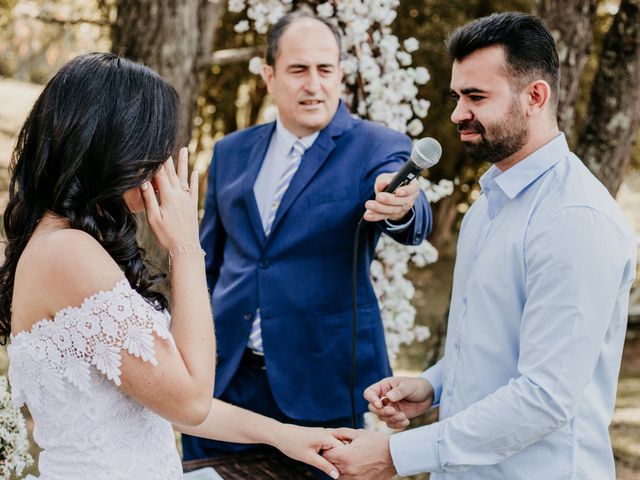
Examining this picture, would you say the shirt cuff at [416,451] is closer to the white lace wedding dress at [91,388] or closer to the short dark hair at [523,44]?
the white lace wedding dress at [91,388]

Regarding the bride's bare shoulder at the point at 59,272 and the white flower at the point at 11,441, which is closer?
the bride's bare shoulder at the point at 59,272

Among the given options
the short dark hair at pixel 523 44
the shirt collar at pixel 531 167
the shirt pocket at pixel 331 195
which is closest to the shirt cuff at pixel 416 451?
the shirt collar at pixel 531 167

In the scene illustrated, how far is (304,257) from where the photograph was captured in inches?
113

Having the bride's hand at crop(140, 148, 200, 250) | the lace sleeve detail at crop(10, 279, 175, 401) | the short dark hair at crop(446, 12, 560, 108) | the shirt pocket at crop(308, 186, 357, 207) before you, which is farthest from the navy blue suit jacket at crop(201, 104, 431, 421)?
the lace sleeve detail at crop(10, 279, 175, 401)

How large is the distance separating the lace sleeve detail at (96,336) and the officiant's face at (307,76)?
60.1 inches

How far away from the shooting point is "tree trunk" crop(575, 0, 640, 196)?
4.57 m

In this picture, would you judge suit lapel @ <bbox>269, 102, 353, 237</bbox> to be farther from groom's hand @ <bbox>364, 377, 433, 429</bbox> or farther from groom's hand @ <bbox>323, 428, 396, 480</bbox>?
groom's hand @ <bbox>323, 428, 396, 480</bbox>

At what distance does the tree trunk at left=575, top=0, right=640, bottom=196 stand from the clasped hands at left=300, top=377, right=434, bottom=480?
2.97 meters

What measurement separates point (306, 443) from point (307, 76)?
1497mm

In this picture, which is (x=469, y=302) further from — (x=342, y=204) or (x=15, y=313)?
(x=15, y=313)

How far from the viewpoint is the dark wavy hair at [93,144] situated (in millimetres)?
1681

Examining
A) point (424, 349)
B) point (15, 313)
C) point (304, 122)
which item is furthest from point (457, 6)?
point (15, 313)

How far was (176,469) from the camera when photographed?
1.92 m

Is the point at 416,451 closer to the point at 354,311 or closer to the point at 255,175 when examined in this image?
the point at 354,311
